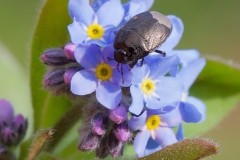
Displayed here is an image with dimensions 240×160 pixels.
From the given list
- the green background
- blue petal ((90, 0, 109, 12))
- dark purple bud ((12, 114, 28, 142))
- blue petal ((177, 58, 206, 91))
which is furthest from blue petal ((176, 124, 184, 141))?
the green background

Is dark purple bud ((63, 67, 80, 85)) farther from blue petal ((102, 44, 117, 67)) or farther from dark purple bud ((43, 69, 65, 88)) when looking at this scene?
blue petal ((102, 44, 117, 67))

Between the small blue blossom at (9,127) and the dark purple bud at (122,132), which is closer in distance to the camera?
the dark purple bud at (122,132)

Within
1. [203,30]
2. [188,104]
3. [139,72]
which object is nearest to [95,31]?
[139,72]

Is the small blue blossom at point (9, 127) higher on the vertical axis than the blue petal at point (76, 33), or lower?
lower

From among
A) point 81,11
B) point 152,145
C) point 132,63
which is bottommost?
point 152,145

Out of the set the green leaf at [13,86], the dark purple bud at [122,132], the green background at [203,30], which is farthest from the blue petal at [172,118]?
the green background at [203,30]

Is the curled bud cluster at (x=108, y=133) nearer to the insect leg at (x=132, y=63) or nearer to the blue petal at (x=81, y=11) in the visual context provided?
the insect leg at (x=132, y=63)

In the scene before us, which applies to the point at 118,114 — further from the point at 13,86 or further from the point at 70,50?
the point at 13,86
